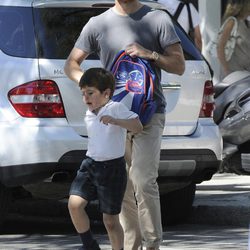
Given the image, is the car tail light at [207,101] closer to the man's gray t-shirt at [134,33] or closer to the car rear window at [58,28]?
the car rear window at [58,28]

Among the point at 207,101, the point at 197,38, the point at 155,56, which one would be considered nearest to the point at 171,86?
the point at 207,101

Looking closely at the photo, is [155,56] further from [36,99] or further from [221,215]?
[221,215]

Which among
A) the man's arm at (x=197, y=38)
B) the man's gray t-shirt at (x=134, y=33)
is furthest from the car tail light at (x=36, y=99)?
the man's arm at (x=197, y=38)

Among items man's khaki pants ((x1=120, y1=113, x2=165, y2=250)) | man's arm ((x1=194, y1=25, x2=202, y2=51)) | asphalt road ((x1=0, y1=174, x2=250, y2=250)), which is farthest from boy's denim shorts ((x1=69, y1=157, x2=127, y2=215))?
man's arm ((x1=194, y1=25, x2=202, y2=51))

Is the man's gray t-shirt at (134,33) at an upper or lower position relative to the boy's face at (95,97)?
upper

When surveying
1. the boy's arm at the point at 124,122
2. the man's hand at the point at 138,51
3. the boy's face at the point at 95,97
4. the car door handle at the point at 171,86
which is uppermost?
the man's hand at the point at 138,51

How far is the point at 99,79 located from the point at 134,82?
0.97 ft

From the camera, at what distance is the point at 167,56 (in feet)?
23.0

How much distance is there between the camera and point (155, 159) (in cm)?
704

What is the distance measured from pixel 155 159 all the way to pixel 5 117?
1406 millimetres

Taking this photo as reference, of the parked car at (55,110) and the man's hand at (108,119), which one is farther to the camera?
the parked car at (55,110)

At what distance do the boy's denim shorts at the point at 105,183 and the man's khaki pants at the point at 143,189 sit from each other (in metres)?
0.19

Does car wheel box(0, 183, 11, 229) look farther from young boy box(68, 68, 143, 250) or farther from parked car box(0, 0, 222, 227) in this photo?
young boy box(68, 68, 143, 250)

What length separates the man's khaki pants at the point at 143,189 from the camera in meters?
7.00
